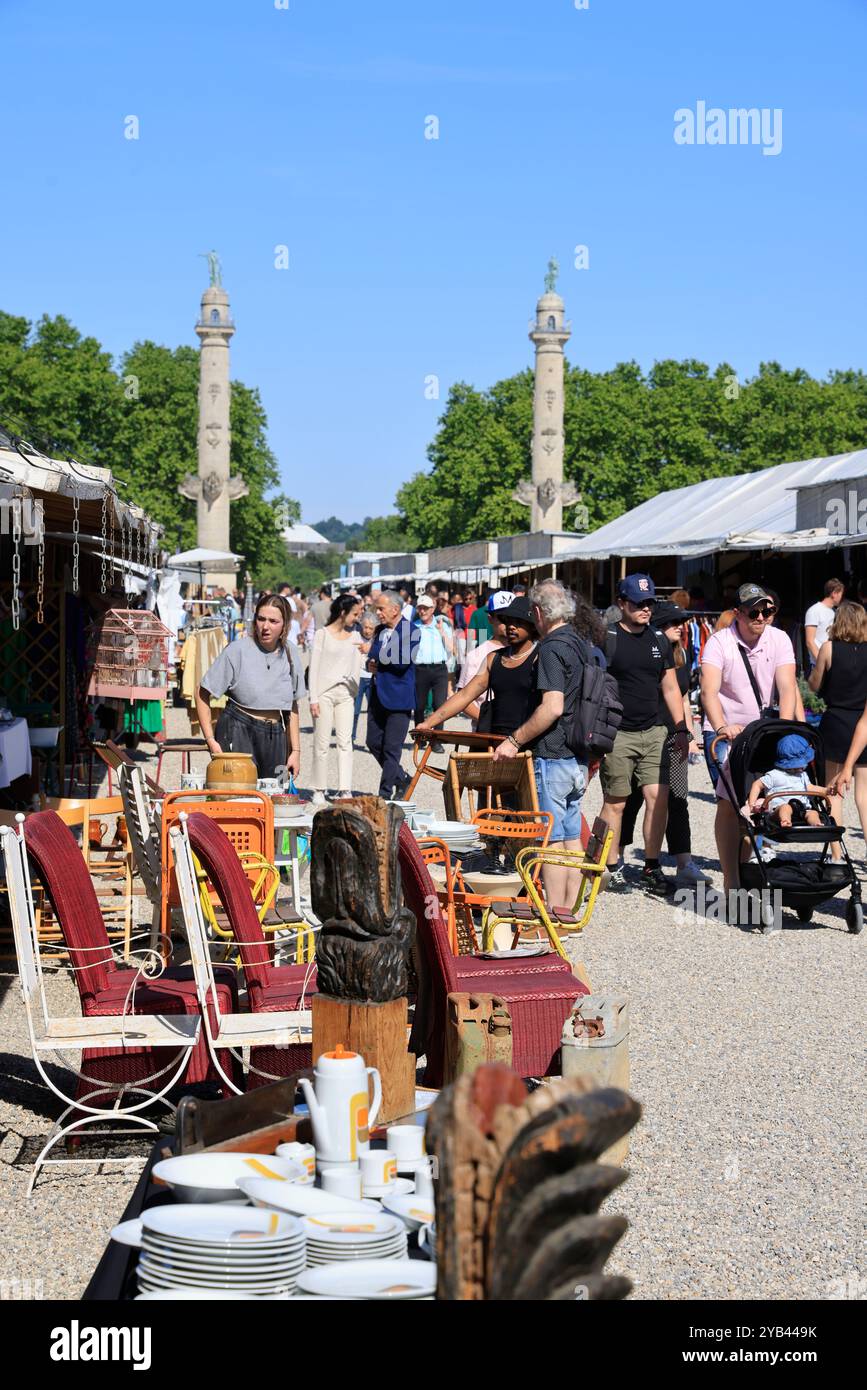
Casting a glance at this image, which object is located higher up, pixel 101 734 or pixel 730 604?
pixel 730 604

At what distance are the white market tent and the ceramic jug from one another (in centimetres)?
1592

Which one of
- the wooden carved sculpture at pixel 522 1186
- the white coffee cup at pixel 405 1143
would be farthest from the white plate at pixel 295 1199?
the wooden carved sculpture at pixel 522 1186

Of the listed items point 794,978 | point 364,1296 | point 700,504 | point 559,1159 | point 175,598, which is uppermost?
point 700,504

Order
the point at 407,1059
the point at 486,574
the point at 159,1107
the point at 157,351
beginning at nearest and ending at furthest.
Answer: the point at 407,1059
the point at 159,1107
the point at 486,574
the point at 157,351

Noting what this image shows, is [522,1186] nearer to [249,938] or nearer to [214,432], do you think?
[249,938]

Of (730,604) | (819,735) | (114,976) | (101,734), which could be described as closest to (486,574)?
(730,604)

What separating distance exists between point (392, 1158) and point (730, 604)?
65.4ft

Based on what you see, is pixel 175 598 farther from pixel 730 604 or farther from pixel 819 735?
pixel 819 735

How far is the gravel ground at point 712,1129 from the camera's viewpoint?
14.4 feet

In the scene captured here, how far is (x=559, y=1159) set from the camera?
79.4 inches

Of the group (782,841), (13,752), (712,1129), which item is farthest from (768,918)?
(13,752)

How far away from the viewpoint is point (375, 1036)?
358 centimetres

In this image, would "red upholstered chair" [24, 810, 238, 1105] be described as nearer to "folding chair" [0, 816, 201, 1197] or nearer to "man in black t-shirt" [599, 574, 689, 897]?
"folding chair" [0, 816, 201, 1197]

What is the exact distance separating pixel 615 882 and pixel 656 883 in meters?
0.31
